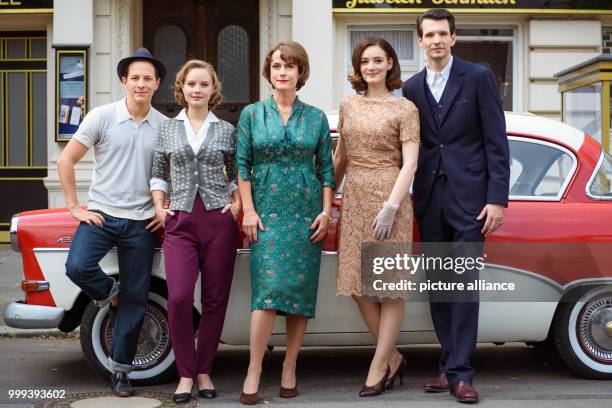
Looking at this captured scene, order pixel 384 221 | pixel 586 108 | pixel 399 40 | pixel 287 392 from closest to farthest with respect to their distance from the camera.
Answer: pixel 384 221
pixel 287 392
pixel 586 108
pixel 399 40

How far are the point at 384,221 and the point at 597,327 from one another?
169 centimetres

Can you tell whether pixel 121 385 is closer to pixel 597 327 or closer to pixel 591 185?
pixel 597 327

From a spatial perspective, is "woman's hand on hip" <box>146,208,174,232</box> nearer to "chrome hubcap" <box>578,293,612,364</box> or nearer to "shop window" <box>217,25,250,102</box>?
"chrome hubcap" <box>578,293,612,364</box>

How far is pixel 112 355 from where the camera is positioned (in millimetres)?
5574

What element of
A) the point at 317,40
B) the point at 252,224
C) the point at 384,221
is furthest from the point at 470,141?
the point at 317,40

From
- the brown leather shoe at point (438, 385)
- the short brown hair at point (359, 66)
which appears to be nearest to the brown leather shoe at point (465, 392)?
the brown leather shoe at point (438, 385)

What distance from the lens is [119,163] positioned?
18.0 ft

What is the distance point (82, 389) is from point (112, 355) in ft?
1.24

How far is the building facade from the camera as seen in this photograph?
1245cm

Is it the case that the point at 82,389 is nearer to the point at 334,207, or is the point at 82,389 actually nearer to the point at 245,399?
the point at 245,399

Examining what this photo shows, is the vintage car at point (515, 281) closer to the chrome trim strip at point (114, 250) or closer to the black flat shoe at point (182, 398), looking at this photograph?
the chrome trim strip at point (114, 250)

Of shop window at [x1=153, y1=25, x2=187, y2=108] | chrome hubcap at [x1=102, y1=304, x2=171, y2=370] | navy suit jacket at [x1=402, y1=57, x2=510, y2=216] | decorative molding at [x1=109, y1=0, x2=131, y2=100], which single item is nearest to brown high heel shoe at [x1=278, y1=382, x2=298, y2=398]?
chrome hubcap at [x1=102, y1=304, x2=171, y2=370]

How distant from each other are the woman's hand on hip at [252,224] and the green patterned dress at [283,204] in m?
0.03

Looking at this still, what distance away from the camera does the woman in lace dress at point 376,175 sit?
530 cm
